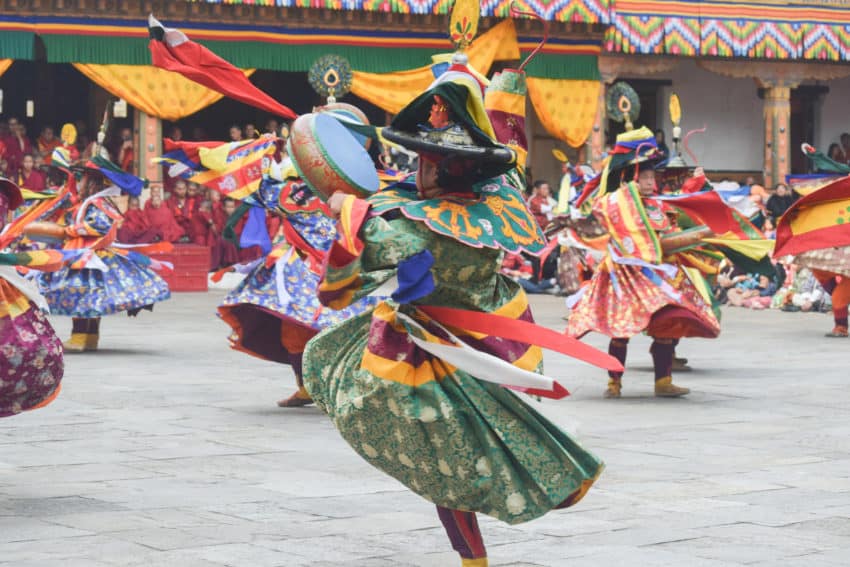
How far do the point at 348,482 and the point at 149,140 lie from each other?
48.1 feet

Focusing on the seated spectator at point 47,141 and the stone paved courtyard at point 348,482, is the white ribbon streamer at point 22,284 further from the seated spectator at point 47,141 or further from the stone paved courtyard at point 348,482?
the seated spectator at point 47,141

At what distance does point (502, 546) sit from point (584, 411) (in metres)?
3.75

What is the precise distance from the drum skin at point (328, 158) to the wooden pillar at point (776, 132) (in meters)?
20.2

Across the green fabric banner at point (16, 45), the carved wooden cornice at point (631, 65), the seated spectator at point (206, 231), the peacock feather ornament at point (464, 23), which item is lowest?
the seated spectator at point (206, 231)

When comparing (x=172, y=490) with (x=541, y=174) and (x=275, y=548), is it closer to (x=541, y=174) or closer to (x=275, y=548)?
(x=275, y=548)

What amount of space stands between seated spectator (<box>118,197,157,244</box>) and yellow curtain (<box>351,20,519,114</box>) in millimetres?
3339

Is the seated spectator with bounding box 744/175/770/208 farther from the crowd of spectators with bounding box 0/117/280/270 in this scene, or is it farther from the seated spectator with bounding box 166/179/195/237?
the seated spectator with bounding box 166/179/195/237

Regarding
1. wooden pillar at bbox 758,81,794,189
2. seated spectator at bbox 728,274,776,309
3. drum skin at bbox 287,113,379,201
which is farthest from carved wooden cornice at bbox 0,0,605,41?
drum skin at bbox 287,113,379,201

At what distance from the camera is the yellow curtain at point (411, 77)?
2159 cm

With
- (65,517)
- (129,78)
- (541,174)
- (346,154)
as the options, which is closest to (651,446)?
(65,517)

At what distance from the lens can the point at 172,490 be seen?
655 cm

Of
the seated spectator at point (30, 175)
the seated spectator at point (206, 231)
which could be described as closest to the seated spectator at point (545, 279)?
the seated spectator at point (206, 231)

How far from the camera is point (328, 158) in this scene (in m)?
4.66

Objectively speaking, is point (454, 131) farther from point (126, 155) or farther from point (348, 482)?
point (126, 155)
